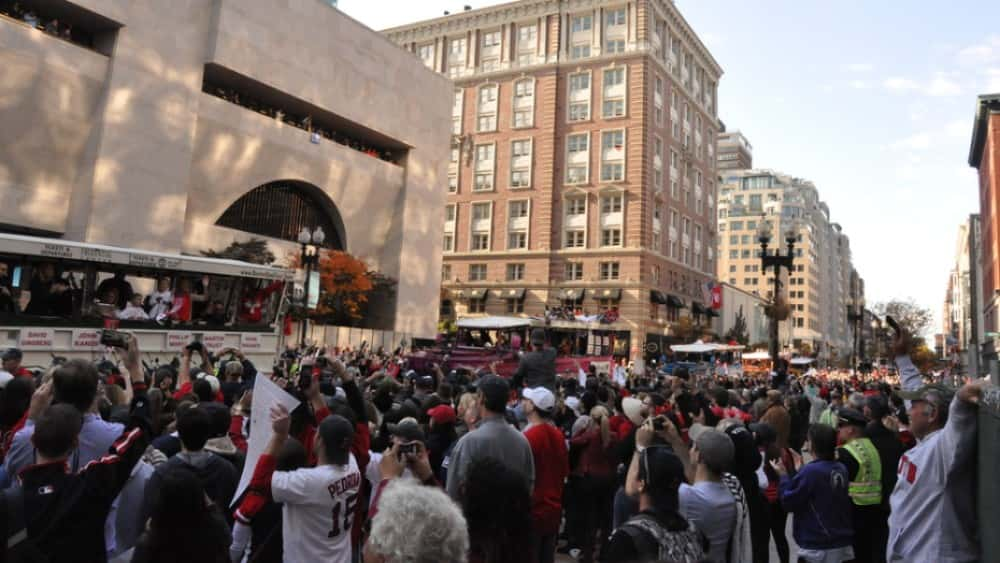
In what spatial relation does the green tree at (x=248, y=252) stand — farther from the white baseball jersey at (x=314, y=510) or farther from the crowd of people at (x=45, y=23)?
the white baseball jersey at (x=314, y=510)

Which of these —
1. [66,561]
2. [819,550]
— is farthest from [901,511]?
[66,561]

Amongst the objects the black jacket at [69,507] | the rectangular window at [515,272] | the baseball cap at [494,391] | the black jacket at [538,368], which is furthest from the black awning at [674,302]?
the black jacket at [69,507]

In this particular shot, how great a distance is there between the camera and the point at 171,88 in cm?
3006

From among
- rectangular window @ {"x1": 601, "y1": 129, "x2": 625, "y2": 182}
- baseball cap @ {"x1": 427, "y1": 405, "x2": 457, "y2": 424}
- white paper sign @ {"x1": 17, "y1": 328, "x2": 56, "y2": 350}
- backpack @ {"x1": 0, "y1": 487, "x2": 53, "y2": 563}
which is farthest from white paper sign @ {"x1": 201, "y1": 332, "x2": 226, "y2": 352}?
rectangular window @ {"x1": 601, "y1": 129, "x2": 625, "y2": 182}

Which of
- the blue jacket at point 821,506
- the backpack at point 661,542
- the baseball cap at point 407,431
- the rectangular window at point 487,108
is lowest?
the blue jacket at point 821,506

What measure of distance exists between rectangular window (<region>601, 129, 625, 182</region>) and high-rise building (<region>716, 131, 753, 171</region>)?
316ft

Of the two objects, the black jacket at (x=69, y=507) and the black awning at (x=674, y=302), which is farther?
the black awning at (x=674, y=302)

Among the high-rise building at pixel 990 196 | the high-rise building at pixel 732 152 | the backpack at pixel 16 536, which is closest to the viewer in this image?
the backpack at pixel 16 536

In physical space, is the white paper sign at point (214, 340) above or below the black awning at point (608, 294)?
below

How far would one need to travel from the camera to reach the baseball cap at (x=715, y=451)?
425 cm

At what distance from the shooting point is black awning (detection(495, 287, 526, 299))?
6091cm

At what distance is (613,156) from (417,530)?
59.4 m

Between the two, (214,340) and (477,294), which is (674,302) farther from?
(214,340)

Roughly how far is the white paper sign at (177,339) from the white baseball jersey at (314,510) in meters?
13.6
